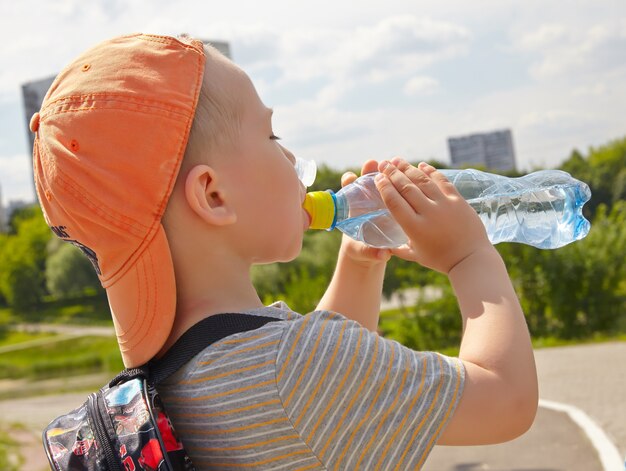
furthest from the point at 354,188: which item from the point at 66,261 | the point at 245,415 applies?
the point at 66,261

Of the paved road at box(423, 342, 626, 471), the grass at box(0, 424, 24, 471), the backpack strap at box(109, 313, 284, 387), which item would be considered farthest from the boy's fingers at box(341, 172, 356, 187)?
the grass at box(0, 424, 24, 471)

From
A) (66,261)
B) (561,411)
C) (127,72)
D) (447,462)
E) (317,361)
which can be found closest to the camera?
(317,361)

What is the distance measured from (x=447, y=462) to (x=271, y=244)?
5.53 meters

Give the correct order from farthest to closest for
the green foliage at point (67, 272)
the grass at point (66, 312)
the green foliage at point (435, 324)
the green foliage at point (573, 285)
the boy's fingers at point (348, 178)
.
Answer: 1. the grass at point (66, 312)
2. the green foliage at point (67, 272)
3. the green foliage at point (435, 324)
4. the green foliage at point (573, 285)
5. the boy's fingers at point (348, 178)

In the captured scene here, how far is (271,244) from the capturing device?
169 cm

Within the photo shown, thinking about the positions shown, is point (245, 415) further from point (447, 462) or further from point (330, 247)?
point (330, 247)

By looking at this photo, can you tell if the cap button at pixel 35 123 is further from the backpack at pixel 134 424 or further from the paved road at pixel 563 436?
the paved road at pixel 563 436

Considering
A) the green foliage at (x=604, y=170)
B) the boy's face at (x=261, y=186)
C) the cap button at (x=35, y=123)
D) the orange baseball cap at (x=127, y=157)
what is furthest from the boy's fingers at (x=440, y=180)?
the green foliage at (x=604, y=170)

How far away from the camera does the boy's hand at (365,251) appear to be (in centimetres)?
213

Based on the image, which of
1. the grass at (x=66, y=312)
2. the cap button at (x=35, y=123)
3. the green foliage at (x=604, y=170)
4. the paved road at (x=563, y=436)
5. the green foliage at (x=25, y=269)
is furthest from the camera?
the green foliage at (x=25, y=269)

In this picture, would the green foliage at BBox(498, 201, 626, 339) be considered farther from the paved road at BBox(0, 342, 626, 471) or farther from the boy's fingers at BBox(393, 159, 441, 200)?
the boy's fingers at BBox(393, 159, 441, 200)

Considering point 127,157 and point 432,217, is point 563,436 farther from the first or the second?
point 127,157

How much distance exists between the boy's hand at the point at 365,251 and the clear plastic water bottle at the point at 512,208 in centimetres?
9

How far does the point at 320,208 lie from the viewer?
81.0 inches
